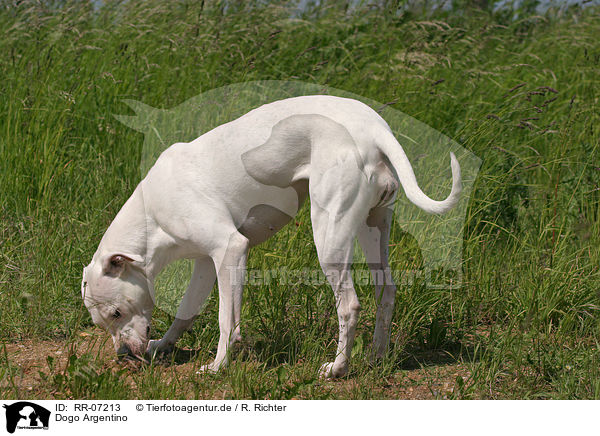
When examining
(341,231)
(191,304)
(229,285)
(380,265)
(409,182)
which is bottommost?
(191,304)

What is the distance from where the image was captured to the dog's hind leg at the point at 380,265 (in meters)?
3.74

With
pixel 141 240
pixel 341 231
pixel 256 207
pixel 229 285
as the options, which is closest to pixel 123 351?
pixel 141 240

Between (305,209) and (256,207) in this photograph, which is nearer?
(256,207)

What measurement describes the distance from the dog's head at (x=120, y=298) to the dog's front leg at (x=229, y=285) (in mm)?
446

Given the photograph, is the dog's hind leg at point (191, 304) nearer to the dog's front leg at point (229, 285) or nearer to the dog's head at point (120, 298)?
the dog's head at point (120, 298)

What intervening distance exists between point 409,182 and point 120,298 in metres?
1.66

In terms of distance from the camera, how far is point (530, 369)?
3.58m

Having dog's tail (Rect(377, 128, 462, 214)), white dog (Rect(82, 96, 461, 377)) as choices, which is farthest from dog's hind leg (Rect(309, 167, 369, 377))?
dog's tail (Rect(377, 128, 462, 214))

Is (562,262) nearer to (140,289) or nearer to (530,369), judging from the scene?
(530,369)

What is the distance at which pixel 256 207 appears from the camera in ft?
12.3

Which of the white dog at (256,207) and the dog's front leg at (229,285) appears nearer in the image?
the white dog at (256,207)
